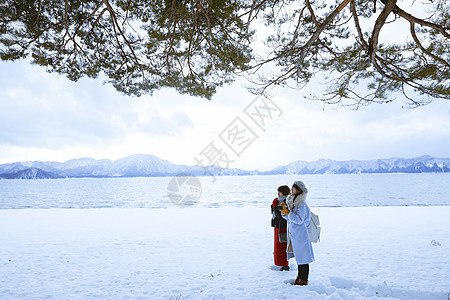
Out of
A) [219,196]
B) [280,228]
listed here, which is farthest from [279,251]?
[219,196]

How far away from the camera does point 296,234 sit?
3383 millimetres

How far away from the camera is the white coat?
10.8 ft

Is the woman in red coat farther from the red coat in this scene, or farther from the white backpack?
the white backpack

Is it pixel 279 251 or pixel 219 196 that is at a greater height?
pixel 279 251

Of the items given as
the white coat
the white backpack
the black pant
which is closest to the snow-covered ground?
the black pant

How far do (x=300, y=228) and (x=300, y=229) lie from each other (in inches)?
0.5

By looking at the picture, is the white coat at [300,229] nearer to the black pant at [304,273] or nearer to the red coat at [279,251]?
the black pant at [304,273]

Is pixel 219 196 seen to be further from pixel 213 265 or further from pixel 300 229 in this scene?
pixel 300 229

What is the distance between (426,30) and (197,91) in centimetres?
469

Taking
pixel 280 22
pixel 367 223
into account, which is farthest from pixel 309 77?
pixel 367 223

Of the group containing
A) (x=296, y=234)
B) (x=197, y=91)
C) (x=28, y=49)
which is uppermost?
(x=28, y=49)

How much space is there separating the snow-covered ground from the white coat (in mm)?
383

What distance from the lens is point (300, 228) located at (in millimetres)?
3369

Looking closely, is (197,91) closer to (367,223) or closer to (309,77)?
(309,77)
